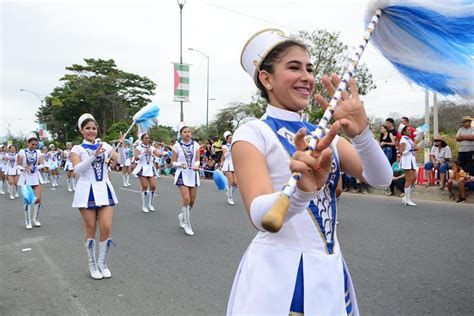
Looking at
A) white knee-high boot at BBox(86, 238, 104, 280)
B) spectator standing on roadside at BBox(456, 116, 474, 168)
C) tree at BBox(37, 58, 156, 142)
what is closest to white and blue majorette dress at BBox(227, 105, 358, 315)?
white knee-high boot at BBox(86, 238, 104, 280)

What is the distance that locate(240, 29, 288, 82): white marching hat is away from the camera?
1.88 m

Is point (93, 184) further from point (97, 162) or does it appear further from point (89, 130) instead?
point (89, 130)

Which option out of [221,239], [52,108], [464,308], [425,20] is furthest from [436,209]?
[52,108]

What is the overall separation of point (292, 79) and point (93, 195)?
3.92 meters

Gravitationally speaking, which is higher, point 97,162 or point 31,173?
point 97,162

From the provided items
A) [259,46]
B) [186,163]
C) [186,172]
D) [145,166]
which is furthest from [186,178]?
[259,46]

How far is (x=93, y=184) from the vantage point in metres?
5.14

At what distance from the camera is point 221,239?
262 inches

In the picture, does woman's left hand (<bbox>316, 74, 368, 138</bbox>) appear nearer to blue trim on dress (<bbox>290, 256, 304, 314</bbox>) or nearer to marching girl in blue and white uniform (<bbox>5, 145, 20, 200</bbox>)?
blue trim on dress (<bbox>290, 256, 304, 314</bbox>)

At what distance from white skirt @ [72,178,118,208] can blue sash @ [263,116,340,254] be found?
373 centimetres

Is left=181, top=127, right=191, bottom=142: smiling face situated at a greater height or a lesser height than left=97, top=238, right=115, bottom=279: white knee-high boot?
greater

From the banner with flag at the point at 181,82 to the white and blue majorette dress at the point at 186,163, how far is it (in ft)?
49.6

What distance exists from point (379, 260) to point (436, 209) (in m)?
4.43

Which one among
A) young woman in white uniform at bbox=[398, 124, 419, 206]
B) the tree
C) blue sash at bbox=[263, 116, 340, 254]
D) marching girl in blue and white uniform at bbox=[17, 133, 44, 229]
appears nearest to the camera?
blue sash at bbox=[263, 116, 340, 254]
